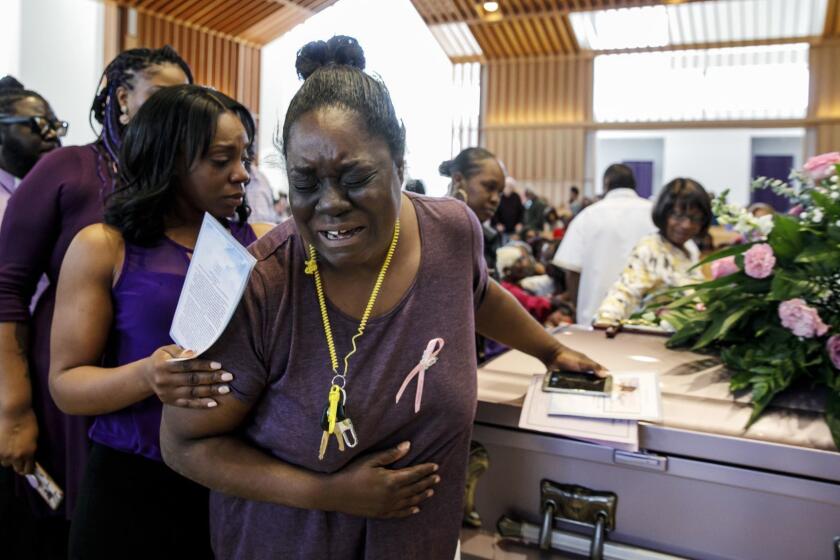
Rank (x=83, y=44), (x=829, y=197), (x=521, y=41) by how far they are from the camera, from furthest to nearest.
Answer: (x=521, y=41), (x=83, y=44), (x=829, y=197)

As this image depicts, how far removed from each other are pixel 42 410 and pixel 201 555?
518mm

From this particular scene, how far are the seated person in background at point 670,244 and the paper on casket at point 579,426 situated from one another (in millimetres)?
1393

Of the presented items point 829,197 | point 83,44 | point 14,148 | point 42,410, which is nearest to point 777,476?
point 829,197

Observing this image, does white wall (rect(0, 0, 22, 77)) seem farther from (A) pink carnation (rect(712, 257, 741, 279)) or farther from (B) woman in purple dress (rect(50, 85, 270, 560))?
(A) pink carnation (rect(712, 257, 741, 279))

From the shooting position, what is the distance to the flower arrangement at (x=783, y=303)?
128cm

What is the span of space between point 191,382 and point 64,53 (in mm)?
8948

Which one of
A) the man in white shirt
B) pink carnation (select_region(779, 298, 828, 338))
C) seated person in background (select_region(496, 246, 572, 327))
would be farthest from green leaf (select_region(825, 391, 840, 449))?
the man in white shirt

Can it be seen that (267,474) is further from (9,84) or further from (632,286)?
(9,84)

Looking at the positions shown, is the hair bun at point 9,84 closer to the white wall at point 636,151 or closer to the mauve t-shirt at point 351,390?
the mauve t-shirt at point 351,390

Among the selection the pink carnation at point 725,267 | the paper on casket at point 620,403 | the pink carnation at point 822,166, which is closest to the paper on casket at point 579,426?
the paper on casket at point 620,403

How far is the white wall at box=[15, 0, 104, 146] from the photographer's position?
789cm

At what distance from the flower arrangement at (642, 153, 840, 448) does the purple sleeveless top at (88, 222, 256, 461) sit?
1.00 metres

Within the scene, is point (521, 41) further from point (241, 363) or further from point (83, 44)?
point (241, 363)

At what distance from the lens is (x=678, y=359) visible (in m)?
1.57
